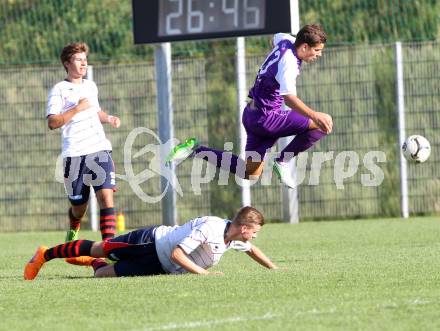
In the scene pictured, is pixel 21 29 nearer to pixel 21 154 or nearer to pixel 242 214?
pixel 21 154

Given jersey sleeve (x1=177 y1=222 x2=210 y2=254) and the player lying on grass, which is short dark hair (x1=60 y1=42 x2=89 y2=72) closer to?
the player lying on grass

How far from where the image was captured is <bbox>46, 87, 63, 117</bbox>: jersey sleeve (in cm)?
1137

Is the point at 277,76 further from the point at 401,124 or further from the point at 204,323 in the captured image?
the point at 401,124

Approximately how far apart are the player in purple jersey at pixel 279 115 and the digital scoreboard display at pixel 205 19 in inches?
151

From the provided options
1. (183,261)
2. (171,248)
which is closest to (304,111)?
(171,248)

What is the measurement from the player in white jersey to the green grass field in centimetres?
67

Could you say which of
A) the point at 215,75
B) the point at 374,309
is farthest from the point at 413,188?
the point at 374,309

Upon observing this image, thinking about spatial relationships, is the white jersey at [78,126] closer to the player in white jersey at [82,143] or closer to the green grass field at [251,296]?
the player in white jersey at [82,143]

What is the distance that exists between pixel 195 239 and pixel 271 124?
9.67ft

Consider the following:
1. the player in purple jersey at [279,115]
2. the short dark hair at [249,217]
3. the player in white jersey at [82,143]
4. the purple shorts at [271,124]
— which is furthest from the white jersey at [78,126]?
the short dark hair at [249,217]

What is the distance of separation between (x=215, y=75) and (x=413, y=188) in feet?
12.3

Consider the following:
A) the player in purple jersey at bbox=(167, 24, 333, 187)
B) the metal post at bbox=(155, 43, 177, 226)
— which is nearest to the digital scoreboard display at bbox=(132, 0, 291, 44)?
the metal post at bbox=(155, 43, 177, 226)

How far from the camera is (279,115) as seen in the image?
11844 millimetres

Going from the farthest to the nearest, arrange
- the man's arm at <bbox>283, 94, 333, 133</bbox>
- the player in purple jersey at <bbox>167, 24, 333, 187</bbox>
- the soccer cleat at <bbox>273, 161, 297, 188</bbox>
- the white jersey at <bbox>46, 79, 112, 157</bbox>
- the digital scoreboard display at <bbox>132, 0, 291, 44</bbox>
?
the digital scoreboard display at <bbox>132, 0, 291, 44</bbox> < the soccer cleat at <bbox>273, 161, 297, 188</bbox> < the white jersey at <bbox>46, 79, 112, 157</bbox> < the player in purple jersey at <bbox>167, 24, 333, 187</bbox> < the man's arm at <bbox>283, 94, 333, 133</bbox>
